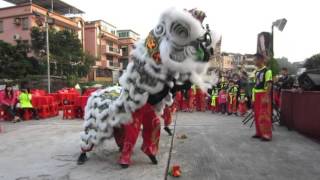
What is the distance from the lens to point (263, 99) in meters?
6.48

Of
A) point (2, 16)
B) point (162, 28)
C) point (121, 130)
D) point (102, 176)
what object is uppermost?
point (2, 16)

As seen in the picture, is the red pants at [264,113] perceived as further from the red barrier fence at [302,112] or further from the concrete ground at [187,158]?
the red barrier fence at [302,112]

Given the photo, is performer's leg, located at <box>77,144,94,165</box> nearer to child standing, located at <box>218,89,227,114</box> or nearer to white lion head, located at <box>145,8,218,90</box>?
white lion head, located at <box>145,8,218,90</box>

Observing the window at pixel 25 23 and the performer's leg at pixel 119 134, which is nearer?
the performer's leg at pixel 119 134

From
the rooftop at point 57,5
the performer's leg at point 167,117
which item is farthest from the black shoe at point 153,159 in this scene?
the rooftop at point 57,5

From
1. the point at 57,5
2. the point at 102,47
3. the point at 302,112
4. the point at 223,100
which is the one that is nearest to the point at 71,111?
the point at 223,100

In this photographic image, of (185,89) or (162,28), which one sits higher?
(162,28)

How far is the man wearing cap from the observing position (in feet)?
21.0

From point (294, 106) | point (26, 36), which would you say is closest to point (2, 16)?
point (26, 36)

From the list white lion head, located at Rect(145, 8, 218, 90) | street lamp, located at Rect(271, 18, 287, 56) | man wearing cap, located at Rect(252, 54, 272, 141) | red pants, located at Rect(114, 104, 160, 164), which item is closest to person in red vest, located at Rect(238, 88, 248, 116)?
street lamp, located at Rect(271, 18, 287, 56)

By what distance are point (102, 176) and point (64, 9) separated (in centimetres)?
4418

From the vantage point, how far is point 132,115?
4480 millimetres

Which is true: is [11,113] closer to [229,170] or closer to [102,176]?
[102,176]

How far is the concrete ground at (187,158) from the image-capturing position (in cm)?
430
